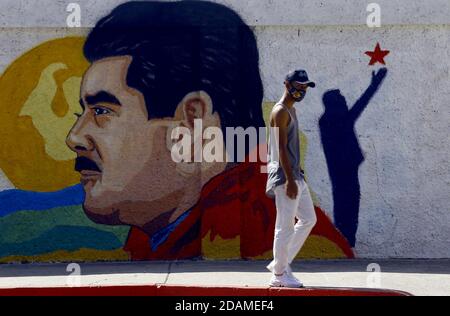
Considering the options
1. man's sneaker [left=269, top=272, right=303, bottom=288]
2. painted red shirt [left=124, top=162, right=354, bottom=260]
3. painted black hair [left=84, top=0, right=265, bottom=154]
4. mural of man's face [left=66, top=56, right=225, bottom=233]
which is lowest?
man's sneaker [left=269, top=272, right=303, bottom=288]

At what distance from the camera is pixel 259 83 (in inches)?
336

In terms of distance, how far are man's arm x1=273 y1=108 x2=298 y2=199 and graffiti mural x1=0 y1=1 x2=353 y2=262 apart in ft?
5.37

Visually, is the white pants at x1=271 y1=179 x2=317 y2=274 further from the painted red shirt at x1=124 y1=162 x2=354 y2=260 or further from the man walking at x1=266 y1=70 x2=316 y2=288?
the painted red shirt at x1=124 y1=162 x2=354 y2=260

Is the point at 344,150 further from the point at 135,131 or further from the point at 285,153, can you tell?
the point at 135,131

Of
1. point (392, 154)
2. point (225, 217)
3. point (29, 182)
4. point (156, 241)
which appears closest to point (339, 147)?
point (392, 154)

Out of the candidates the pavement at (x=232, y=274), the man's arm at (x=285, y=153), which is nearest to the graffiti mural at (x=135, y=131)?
the pavement at (x=232, y=274)

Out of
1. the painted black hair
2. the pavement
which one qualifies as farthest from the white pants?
the painted black hair

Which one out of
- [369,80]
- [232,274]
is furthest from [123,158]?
[369,80]

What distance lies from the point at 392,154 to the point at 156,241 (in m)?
2.42

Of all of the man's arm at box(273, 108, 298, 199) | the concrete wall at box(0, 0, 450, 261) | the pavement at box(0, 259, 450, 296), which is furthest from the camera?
the concrete wall at box(0, 0, 450, 261)

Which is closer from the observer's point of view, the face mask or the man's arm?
the man's arm

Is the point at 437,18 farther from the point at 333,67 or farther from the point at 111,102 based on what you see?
the point at 111,102

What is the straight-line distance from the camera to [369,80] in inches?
335

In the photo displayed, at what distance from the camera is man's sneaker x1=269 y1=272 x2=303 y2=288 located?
23.1ft
